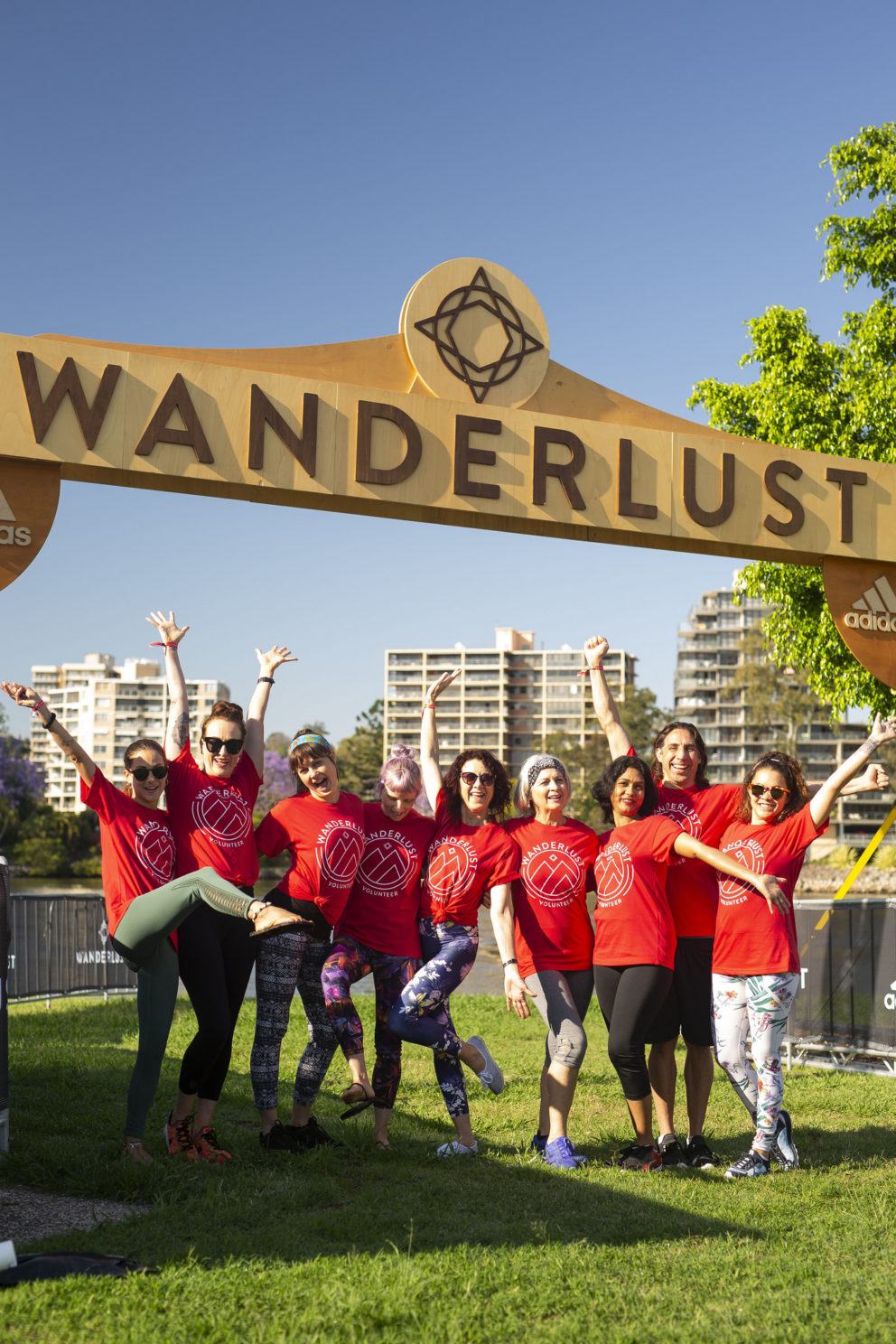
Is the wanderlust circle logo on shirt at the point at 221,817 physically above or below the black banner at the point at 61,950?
above

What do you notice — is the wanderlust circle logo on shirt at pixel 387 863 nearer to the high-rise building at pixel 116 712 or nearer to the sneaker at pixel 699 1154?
the sneaker at pixel 699 1154

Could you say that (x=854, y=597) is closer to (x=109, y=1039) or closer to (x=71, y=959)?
(x=109, y=1039)

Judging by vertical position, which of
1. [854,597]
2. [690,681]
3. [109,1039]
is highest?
[690,681]

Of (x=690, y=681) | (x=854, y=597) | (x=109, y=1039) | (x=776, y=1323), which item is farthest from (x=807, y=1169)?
(x=690, y=681)

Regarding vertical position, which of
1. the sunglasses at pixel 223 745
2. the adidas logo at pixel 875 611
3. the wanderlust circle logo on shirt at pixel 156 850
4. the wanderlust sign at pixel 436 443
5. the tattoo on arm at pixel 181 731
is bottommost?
the wanderlust circle logo on shirt at pixel 156 850

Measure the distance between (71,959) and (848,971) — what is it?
26.7ft

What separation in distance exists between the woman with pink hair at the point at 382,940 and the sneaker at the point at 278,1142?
0.30 m

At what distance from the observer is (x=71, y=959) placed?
45.0 feet

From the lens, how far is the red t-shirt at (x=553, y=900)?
6.13 m

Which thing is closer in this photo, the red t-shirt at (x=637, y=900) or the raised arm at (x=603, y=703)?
the red t-shirt at (x=637, y=900)

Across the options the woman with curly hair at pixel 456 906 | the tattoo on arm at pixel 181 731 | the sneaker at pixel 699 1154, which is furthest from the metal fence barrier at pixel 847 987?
the tattoo on arm at pixel 181 731

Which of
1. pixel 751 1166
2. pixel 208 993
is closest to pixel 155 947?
pixel 208 993

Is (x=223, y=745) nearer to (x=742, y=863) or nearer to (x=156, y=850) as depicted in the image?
(x=156, y=850)

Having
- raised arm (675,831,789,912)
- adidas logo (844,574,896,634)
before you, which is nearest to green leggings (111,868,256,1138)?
raised arm (675,831,789,912)
